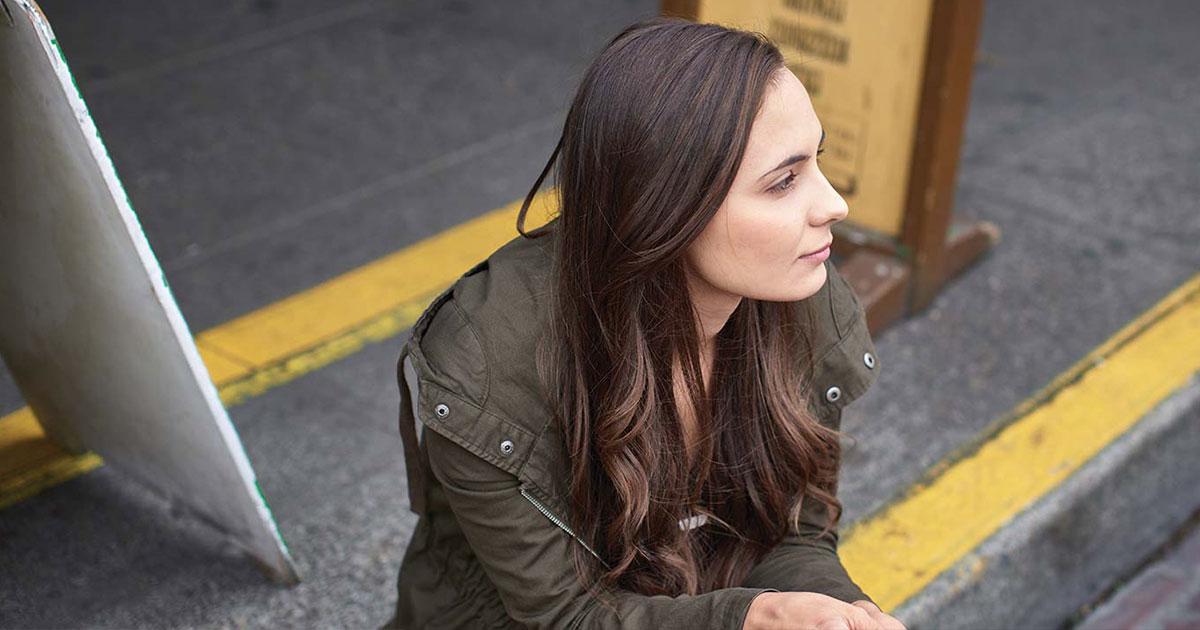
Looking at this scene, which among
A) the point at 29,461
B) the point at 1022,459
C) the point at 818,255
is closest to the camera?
the point at 818,255

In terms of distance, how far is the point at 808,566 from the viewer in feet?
6.40

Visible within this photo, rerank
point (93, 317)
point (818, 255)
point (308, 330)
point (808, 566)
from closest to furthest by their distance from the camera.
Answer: point (818, 255) → point (808, 566) → point (93, 317) → point (308, 330)

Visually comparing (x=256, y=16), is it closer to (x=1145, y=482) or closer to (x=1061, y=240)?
(x=1061, y=240)

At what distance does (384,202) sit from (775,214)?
251cm

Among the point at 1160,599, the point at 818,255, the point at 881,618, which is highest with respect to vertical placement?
the point at 818,255

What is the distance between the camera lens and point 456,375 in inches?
65.4

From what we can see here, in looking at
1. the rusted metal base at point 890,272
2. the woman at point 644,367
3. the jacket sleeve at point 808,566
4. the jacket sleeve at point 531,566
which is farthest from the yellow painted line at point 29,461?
the rusted metal base at point 890,272

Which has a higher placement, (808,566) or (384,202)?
(808,566)

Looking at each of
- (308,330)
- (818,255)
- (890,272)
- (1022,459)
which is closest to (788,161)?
(818,255)

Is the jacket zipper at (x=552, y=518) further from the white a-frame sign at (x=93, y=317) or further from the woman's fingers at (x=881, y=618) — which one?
the white a-frame sign at (x=93, y=317)

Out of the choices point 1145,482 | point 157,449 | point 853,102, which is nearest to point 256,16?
point 853,102

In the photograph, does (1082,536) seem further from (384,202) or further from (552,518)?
(384,202)

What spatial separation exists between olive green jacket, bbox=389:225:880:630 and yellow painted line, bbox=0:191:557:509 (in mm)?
1033

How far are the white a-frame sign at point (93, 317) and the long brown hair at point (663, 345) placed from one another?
64cm
